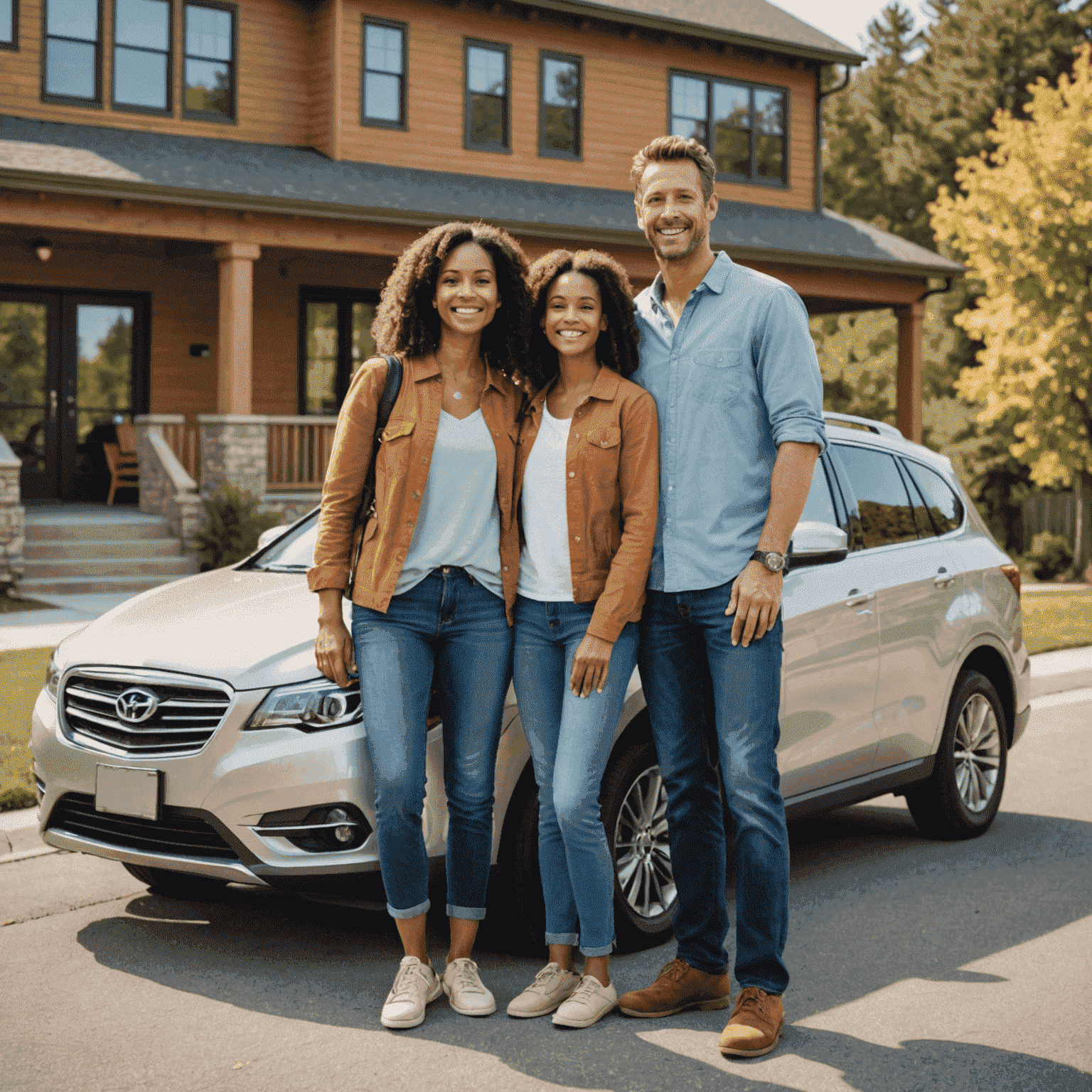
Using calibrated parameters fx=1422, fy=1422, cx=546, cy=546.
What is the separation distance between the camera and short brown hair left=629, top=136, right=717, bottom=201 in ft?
13.3

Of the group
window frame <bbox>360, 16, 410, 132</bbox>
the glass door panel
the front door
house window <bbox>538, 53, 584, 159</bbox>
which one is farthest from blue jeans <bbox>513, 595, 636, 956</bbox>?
house window <bbox>538, 53, 584, 159</bbox>

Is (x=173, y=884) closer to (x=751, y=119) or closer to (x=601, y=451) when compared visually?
(x=601, y=451)

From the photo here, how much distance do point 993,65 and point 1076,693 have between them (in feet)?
106

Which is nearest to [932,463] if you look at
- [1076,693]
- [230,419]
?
→ [1076,693]

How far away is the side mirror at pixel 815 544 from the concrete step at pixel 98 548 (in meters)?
11.1

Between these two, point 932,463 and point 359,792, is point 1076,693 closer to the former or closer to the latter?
point 932,463

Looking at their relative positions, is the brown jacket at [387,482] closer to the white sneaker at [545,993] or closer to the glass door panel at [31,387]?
the white sneaker at [545,993]

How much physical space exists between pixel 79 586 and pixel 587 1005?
11.0m

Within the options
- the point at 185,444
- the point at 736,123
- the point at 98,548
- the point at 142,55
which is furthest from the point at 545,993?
the point at 736,123

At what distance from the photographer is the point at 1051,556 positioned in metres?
25.8

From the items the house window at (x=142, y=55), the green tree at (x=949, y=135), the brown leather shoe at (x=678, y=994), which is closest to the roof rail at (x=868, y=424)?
the brown leather shoe at (x=678, y=994)

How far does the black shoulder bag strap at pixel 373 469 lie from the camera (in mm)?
4160

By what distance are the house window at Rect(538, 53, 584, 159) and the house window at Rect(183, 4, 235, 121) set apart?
14.2 feet

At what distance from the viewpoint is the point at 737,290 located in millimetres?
4039
